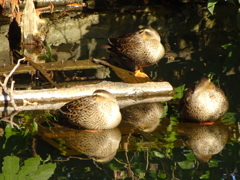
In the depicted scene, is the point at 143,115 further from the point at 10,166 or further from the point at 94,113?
the point at 10,166

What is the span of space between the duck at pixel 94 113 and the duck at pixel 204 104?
2.81 feet

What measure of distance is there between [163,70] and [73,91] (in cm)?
205

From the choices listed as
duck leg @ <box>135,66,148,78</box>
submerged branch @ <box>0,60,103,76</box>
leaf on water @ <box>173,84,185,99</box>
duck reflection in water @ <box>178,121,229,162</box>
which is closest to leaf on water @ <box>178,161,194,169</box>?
duck reflection in water @ <box>178,121,229,162</box>

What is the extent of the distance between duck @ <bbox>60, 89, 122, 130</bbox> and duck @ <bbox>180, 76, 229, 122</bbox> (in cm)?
86

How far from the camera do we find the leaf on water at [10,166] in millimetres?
6451

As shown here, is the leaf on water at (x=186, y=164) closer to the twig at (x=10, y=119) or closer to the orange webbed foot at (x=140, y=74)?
the twig at (x=10, y=119)

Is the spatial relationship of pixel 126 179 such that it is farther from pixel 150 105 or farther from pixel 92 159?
pixel 150 105

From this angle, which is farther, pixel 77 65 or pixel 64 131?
pixel 77 65

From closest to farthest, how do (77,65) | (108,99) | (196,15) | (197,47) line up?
(108,99)
(77,65)
(197,47)
(196,15)

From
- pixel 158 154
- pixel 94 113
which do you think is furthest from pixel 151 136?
pixel 94 113

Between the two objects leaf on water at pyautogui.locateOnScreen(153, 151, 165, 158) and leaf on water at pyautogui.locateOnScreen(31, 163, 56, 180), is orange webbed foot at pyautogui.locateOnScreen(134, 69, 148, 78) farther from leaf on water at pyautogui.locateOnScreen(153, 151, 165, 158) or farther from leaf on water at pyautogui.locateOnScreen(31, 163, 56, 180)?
leaf on water at pyautogui.locateOnScreen(31, 163, 56, 180)

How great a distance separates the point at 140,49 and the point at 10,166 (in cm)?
400

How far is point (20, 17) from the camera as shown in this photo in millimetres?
12102

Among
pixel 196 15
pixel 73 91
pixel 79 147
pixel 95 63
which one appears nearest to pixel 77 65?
pixel 95 63
